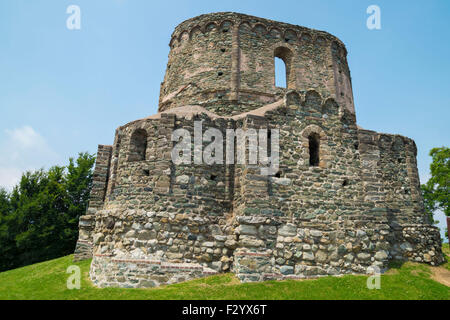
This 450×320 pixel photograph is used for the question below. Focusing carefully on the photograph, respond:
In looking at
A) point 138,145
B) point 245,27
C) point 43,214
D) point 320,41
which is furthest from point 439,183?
point 43,214

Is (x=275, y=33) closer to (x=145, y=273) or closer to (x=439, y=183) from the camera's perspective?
(x=145, y=273)

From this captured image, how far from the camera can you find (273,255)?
1116cm

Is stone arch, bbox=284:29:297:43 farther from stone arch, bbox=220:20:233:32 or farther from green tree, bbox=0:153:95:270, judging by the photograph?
green tree, bbox=0:153:95:270

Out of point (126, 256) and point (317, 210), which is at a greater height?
point (317, 210)

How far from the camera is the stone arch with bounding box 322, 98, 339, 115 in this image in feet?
45.3

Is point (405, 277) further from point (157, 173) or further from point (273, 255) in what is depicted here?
point (157, 173)

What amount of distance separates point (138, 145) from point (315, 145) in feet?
24.4

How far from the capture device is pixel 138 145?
44.3 feet

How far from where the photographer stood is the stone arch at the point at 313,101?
13.6 meters

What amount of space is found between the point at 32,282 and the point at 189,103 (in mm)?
10576

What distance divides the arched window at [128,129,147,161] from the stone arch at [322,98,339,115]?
25.1 ft

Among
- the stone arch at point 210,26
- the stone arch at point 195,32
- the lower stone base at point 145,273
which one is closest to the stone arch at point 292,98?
the stone arch at point 210,26
